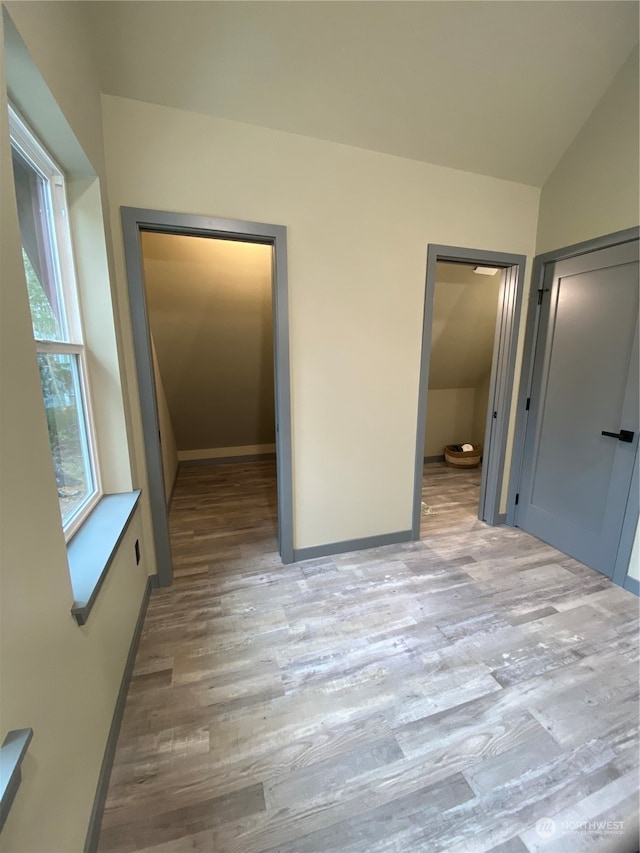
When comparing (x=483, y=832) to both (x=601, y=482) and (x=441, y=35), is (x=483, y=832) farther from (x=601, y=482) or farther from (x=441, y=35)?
(x=441, y=35)

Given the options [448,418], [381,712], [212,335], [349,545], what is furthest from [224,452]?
[381,712]

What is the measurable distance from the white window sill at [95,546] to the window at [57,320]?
0.05 m

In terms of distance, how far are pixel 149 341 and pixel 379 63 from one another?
1.82 meters

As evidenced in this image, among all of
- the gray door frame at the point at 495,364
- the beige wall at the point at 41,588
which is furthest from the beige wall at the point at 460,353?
the beige wall at the point at 41,588

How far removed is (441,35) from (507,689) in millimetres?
2995

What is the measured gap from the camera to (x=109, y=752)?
118 cm

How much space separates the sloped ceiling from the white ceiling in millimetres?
1134

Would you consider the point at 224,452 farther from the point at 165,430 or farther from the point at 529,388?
the point at 529,388

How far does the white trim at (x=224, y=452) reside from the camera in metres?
4.54

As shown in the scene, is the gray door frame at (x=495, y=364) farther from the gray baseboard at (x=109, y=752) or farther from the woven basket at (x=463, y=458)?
the gray baseboard at (x=109, y=752)

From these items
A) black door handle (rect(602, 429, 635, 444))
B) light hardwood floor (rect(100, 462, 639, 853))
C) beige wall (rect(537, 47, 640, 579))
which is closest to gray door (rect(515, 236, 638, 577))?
black door handle (rect(602, 429, 635, 444))

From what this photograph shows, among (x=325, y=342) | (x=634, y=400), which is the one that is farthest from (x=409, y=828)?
(x=634, y=400)

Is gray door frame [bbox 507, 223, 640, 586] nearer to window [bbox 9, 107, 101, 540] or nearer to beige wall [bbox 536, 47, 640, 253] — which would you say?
beige wall [bbox 536, 47, 640, 253]

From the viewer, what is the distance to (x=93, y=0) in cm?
131
